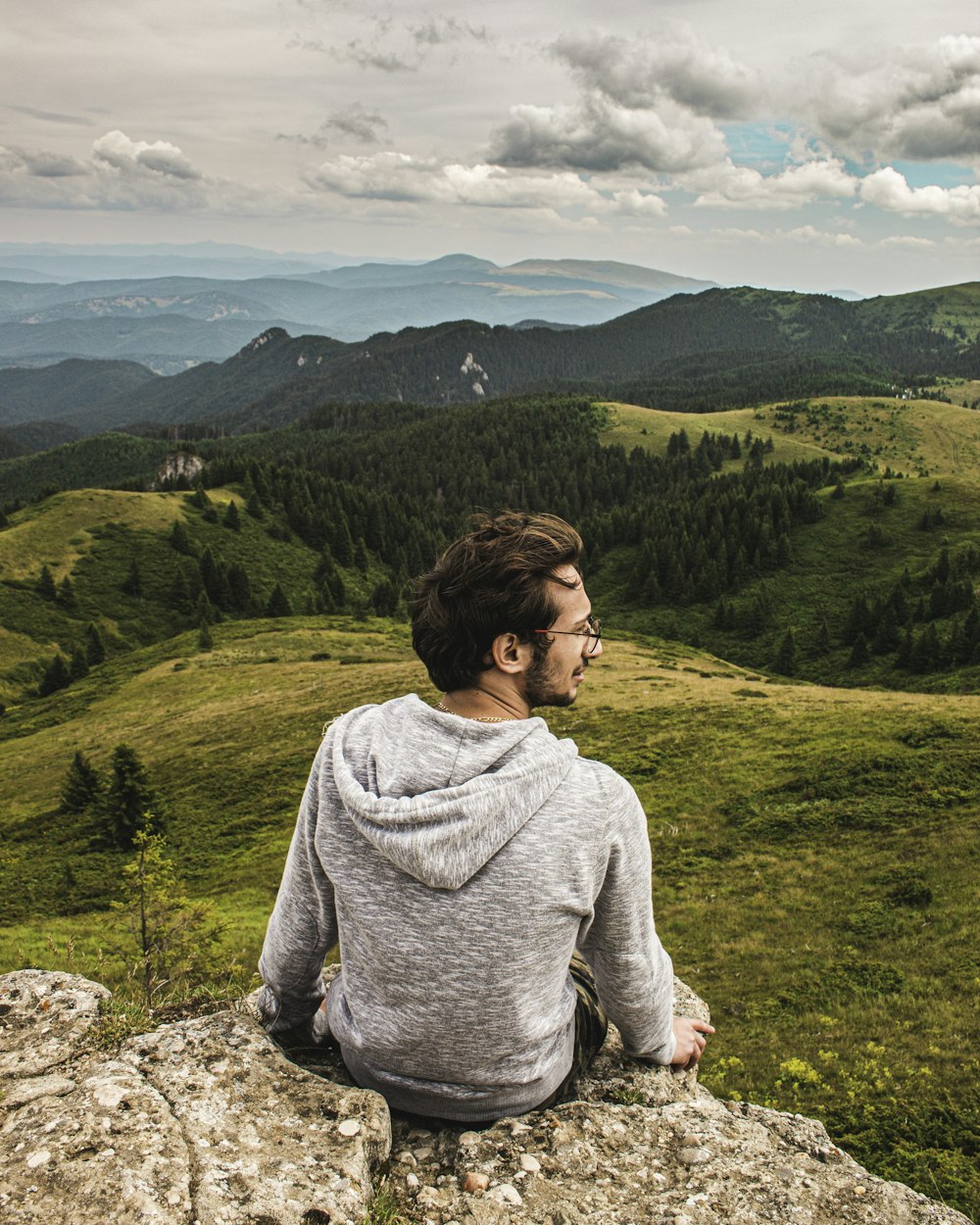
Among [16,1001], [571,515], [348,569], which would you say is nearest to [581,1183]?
[16,1001]

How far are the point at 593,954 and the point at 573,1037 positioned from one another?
2.80 feet

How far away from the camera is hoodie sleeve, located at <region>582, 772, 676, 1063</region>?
13.0 feet

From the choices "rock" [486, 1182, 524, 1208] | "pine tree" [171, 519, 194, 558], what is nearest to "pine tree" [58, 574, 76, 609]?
"pine tree" [171, 519, 194, 558]

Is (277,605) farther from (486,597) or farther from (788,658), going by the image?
(486,597)

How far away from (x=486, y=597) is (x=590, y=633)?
0.76 meters

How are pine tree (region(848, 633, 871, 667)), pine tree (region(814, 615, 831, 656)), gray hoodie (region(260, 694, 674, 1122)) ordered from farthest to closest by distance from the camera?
1. pine tree (region(814, 615, 831, 656))
2. pine tree (region(848, 633, 871, 667))
3. gray hoodie (region(260, 694, 674, 1122))

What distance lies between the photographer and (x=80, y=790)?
31672 millimetres

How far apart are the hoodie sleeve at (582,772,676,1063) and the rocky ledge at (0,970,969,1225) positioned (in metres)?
0.55

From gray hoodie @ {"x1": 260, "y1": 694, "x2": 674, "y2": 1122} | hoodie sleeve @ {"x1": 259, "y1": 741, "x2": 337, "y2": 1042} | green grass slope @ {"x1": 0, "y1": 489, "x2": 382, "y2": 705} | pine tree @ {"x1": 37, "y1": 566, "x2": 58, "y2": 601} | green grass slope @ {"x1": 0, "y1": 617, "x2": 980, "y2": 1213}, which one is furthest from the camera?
pine tree @ {"x1": 37, "y1": 566, "x2": 58, "y2": 601}

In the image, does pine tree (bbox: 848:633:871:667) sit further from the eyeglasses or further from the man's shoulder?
the man's shoulder

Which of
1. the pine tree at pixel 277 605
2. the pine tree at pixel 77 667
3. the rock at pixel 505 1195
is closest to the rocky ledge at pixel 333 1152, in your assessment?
the rock at pixel 505 1195

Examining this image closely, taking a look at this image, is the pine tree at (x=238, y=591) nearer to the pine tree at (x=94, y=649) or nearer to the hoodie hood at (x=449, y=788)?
the pine tree at (x=94, y=649)

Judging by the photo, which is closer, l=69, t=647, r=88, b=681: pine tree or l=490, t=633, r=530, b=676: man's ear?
l=490, t=633, r=530, b=676: man's ear

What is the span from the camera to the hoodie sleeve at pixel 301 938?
436 centimetres
